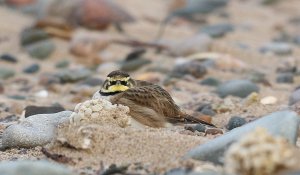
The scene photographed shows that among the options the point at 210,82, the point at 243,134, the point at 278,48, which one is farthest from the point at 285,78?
the point at 243,134

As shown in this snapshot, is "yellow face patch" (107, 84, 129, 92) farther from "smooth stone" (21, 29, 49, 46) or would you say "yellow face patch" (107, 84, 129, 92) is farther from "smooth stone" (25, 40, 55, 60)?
"smooth stone" (21, 29, 49, 46)

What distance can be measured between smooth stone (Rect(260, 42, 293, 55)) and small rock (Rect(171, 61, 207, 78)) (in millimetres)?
2284

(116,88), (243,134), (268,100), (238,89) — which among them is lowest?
(243,134)

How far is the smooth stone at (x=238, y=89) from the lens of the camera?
823 cm

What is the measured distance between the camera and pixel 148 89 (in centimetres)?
623

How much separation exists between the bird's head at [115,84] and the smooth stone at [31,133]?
59cm

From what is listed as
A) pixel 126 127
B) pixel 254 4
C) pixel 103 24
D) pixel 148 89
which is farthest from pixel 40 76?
pixel 254 4

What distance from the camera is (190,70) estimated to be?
9.64m

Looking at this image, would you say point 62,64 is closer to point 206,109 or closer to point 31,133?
point 206,109

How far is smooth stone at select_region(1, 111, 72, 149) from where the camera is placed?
5316mm

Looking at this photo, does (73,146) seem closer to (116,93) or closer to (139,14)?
(116,93)

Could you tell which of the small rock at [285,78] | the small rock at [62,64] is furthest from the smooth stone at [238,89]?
the small rock at [62,64]

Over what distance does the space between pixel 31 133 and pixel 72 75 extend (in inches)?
169

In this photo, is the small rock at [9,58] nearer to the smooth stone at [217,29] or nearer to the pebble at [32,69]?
the pebble at [32,69]
